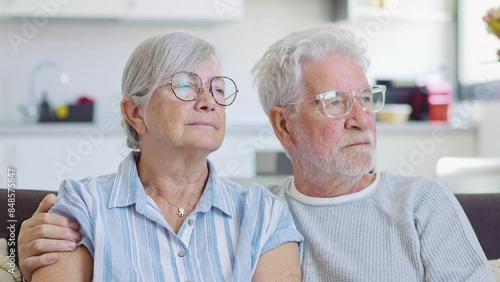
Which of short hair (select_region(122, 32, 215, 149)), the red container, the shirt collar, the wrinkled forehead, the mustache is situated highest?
short hair (select_region(122, 32, 215, 149))

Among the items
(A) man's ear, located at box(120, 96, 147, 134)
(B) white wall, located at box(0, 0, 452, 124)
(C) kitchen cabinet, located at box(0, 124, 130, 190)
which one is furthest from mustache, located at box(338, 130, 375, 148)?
(B) white wall, located at box(0, 0, 452, 124)

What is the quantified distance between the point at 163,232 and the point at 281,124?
563 mm

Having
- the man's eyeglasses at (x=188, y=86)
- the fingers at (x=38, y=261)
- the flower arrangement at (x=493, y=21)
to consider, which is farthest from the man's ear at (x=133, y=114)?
the flower arrangement at (x=493, y=21)

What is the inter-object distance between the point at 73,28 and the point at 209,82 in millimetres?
3510

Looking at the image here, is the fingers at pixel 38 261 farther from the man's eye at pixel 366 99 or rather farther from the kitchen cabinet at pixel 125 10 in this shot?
the kitchen cabinet at pixel 125 10

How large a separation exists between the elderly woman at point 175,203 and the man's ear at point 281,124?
293 mm

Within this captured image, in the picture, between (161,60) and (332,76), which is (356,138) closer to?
(332,76)

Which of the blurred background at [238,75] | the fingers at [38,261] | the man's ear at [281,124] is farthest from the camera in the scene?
the blurred background at [238,75]

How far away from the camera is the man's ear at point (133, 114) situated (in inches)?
66.9

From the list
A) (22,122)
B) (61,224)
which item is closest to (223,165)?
(22,122)

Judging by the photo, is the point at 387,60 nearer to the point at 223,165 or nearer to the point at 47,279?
the point at 223,165

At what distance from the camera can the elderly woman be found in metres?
1.54

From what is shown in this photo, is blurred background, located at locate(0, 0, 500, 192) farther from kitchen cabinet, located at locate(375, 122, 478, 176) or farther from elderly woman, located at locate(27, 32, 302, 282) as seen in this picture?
elderly woman, located at locate(27, 32, 302, 282)

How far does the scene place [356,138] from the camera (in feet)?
6.16
